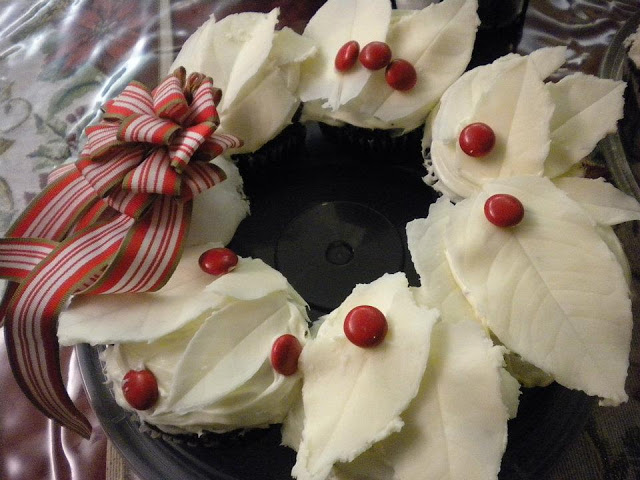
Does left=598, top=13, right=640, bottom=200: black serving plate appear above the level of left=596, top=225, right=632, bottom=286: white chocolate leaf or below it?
below

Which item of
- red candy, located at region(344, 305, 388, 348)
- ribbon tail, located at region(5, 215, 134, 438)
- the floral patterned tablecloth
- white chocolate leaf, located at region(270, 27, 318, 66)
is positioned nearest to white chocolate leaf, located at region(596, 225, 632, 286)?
red candy, located at region(344, 305, 388, 348)

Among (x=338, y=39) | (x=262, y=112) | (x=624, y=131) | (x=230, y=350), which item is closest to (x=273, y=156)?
(x=262, y=112)

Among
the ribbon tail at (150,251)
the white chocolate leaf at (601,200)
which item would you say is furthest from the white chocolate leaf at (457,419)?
the ribbon tail at (150,251)

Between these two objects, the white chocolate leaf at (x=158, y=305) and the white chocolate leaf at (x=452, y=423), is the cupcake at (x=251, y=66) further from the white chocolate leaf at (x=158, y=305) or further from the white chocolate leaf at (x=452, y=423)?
the white chocolate leaf at (x=452, y=423)

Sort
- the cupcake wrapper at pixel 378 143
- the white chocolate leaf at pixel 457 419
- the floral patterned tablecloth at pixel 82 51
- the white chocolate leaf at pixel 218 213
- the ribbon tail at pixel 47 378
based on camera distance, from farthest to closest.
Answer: the floral patterned tablecloth at pixel 82 51, the cupcake wrapper at pixel 378 143, the white chocolate leaf at pixel 218 213, the ribbon tail at pixel 47 378, the white chocolate leaf at pixel 457 419

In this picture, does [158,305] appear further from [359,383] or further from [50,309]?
[359,383]

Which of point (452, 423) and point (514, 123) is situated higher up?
point (514, 123)

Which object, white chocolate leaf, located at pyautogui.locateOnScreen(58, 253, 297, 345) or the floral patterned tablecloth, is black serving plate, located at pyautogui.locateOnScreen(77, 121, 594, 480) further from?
the floral patterned tablecloth
